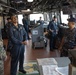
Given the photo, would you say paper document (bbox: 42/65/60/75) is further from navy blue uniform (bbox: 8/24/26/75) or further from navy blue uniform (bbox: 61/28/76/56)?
navy blue uniform (bbox: 8/24/26/75)

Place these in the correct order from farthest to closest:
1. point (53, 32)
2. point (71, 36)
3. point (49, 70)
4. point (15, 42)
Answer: point (53, 32) → point (15, 42) → point (71, 36) → point (49, 70)

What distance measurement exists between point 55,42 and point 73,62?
26.2ft

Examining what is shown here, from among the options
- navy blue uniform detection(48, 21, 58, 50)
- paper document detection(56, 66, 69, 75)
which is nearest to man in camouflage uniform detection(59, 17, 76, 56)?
paper document detection(56, 66, 69, 75)

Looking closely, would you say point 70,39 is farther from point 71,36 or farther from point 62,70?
point 62,70

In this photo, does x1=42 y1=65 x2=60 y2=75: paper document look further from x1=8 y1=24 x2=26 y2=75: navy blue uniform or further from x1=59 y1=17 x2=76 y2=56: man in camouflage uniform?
Answer: x1=8 y1=24 x2=26 y2=75: navy blue uniform

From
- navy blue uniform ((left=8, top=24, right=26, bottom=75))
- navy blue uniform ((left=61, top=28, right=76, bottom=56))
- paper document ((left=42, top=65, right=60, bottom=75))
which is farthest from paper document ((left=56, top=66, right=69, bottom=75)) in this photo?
navy blue uniform ((left=8, top=24, right=26, bottom=75))

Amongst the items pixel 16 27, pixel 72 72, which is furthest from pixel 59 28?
pixel 72 72

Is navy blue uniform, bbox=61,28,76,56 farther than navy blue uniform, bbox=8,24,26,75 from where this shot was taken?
No

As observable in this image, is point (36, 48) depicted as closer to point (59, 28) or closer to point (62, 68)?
point (59, 28)

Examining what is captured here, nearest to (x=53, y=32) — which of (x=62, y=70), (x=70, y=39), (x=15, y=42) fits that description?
(x=15, y=42)

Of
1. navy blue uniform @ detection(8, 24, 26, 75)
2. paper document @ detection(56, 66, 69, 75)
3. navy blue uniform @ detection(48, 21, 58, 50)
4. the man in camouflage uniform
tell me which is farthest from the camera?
navy blue uniform @ detection(48, 21, 58, 50)

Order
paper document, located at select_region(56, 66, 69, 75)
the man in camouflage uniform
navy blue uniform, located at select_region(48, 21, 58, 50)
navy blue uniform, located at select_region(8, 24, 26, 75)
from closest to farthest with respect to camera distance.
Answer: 1. paper document, located at select_region(56, 66, 69, 75)
2. the man in camouflage uniform
3. navy blue uniform, located at select_region(8, 24, 26, 75)
4. navy blue uniform, located at select_region(48, 21, 58, 50)

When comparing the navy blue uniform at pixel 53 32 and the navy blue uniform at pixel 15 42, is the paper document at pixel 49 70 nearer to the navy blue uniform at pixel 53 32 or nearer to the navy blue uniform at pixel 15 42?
the navy blue uniform at pixel 15 42

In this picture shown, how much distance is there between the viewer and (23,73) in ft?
16.9
